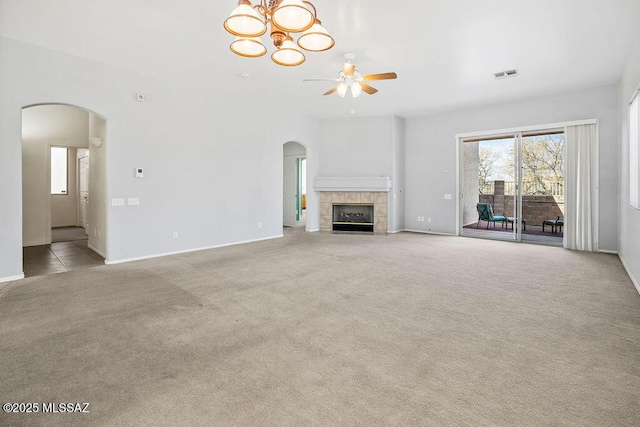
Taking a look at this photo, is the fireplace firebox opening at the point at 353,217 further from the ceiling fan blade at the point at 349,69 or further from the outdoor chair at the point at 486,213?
the ceiling fan blade at the point at 349,69

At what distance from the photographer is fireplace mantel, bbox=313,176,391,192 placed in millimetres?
8281

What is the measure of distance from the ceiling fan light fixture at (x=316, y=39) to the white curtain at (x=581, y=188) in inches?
229

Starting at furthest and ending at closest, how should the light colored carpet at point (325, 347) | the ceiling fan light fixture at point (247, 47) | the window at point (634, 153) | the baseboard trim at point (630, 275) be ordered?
the window at point (634, 153) < the baseboard trim at point (630, 275) < the ceiling fan light fixture at point (247, 47) < the light colored carpet at point (325, 347)

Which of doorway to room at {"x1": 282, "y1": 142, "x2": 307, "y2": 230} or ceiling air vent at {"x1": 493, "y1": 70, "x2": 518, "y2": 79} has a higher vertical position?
ceiling air vent at {"x1": 493, "y1": 70, "x2": 518, "y2": 79}

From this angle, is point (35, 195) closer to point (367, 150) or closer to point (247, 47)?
point (247, 47)

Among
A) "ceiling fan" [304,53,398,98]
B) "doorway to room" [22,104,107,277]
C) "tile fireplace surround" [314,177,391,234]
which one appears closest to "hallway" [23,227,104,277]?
"doorway to room" [22,104,107,277]

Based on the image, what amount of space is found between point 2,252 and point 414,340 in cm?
496

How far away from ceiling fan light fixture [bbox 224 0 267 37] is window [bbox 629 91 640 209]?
4606 millimetres

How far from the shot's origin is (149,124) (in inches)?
216

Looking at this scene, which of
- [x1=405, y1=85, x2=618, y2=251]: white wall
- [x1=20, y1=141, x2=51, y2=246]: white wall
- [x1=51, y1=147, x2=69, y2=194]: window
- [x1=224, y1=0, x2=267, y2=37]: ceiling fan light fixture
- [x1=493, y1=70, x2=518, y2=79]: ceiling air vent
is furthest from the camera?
[x1=51, y1=147, x2=69, y2=194]: window

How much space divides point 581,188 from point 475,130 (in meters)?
2.44

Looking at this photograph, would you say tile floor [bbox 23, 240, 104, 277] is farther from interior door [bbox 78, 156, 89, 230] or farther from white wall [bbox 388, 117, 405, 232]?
white wall [bbox 388, 117, 405, 232]

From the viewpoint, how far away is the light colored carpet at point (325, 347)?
1712mm

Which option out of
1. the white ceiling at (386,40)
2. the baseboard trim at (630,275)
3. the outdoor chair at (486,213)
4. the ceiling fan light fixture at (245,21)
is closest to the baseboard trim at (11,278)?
the white ceiling at (386,40)
